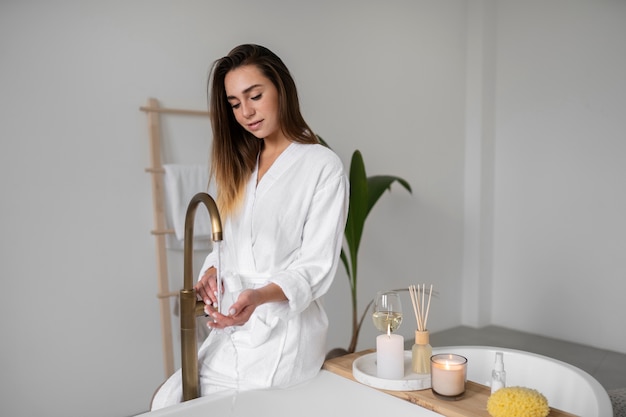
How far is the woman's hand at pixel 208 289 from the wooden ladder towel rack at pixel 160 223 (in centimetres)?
162

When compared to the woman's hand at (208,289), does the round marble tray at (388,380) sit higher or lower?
lower

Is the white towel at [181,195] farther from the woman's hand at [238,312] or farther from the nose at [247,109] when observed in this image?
the woman's hand at [238,312]

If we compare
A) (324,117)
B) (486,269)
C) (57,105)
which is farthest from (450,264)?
(57,105)

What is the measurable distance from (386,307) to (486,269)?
3526 millimetres

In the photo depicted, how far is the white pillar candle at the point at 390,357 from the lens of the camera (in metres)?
1.27

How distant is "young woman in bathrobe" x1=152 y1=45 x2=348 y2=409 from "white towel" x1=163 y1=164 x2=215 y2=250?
1.54 meters

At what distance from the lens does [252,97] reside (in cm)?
132

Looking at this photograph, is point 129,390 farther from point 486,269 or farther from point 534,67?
point 534,67

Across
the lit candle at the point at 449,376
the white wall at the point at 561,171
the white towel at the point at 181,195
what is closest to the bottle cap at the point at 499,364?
the lit candle at the point at 449,376

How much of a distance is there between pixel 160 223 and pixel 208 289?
5.57 feet

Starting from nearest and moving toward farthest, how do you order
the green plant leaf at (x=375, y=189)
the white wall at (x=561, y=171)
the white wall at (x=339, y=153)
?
the white wall at (x=339, y=153), the green plant leaf at (x=375, y=189), the white wall at (x=561, y=171)

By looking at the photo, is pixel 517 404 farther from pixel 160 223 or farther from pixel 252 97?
pixel 160 223

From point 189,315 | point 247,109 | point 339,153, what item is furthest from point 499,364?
point 339,153

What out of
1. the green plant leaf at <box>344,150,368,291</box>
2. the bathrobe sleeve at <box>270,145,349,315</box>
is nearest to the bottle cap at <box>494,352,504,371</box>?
the bathrobe sleeve at <box>270,145,349,315</box>
